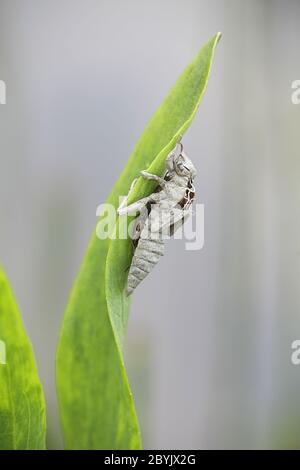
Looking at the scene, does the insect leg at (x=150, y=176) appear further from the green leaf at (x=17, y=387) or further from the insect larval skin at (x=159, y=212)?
the green leaf at (x=17, y=387)

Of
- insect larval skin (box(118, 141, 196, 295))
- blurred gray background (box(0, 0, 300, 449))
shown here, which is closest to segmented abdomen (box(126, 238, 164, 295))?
insect larval skin (box(118, 141, 196, 295))

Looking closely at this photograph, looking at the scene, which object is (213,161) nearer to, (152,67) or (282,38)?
(152,67)

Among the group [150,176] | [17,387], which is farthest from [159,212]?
[17,387]

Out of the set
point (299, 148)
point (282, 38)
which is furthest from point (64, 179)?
point (282, 38)

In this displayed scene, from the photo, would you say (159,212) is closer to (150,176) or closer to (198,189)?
(150,176)

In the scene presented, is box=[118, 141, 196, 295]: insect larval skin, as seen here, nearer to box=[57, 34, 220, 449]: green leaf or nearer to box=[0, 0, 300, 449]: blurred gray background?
box=[57, 34, 220, 449]: green leaf
